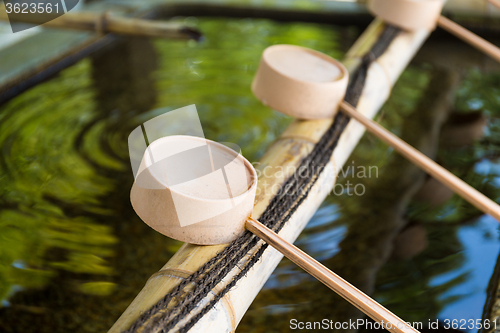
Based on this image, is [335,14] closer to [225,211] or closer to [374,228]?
[374,228]

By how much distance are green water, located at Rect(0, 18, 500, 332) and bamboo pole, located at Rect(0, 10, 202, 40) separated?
0.43m

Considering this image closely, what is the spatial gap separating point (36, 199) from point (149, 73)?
171cm

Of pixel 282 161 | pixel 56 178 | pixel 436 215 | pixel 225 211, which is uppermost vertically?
pixel 225 211

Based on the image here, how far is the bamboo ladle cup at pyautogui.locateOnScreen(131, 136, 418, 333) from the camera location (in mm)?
1241

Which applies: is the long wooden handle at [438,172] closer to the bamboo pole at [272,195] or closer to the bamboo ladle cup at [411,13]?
the bamboo pole at [272,195]

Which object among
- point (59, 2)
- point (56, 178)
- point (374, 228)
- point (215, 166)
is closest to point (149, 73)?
point (59, 2)

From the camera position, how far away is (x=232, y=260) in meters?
1.33

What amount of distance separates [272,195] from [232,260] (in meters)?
0.35

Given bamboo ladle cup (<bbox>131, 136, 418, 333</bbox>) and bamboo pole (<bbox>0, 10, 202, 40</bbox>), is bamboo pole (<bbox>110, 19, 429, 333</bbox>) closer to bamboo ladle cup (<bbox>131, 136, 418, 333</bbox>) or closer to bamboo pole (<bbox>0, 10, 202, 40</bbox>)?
bamboo ladle cup (<bbox>131, 136, 418, 333</bbox>)

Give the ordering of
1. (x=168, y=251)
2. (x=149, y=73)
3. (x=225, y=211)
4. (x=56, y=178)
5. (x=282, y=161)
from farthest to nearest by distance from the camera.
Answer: (x=149, y=73), (x=56, y=178), (x=168, y=251), (x=282, y=161), (x=225, y=211)

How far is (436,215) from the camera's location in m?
2.33
